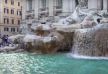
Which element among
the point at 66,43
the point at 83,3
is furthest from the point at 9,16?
the point at 66,43

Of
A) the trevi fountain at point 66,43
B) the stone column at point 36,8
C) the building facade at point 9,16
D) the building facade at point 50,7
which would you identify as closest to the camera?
the trevi fountain at point 66,43

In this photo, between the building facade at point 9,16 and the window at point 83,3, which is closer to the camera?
the window at point 83,3

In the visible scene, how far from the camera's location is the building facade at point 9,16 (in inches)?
2153

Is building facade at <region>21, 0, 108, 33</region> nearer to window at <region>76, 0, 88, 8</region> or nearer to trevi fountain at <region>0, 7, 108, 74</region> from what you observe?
window at <region>76, 0, 88, 8</region>

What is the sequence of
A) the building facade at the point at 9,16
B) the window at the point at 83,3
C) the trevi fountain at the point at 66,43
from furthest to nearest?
the building facade at the point at 9,16, the window at the point at 83,3, the trevi fountain at the point at 66,43

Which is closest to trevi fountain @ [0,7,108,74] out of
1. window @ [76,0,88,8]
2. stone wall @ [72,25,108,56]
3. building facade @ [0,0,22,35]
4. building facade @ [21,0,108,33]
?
stone wall @ [72,25,108,56]

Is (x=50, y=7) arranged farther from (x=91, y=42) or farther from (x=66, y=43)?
(x=91, y=42)

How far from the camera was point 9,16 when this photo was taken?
56.9 meters

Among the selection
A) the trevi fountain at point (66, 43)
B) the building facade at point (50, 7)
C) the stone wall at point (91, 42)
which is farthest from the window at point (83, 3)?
the stone wall at point (91, 42)

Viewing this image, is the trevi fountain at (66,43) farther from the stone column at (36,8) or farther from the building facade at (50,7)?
the stone column at (36,8)

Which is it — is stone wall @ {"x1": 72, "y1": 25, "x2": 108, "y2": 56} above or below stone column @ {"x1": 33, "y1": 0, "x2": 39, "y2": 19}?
below

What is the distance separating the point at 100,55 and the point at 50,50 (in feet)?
14.4

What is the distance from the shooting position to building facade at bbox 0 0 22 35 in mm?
54688

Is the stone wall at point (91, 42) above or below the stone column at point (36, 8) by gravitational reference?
below
